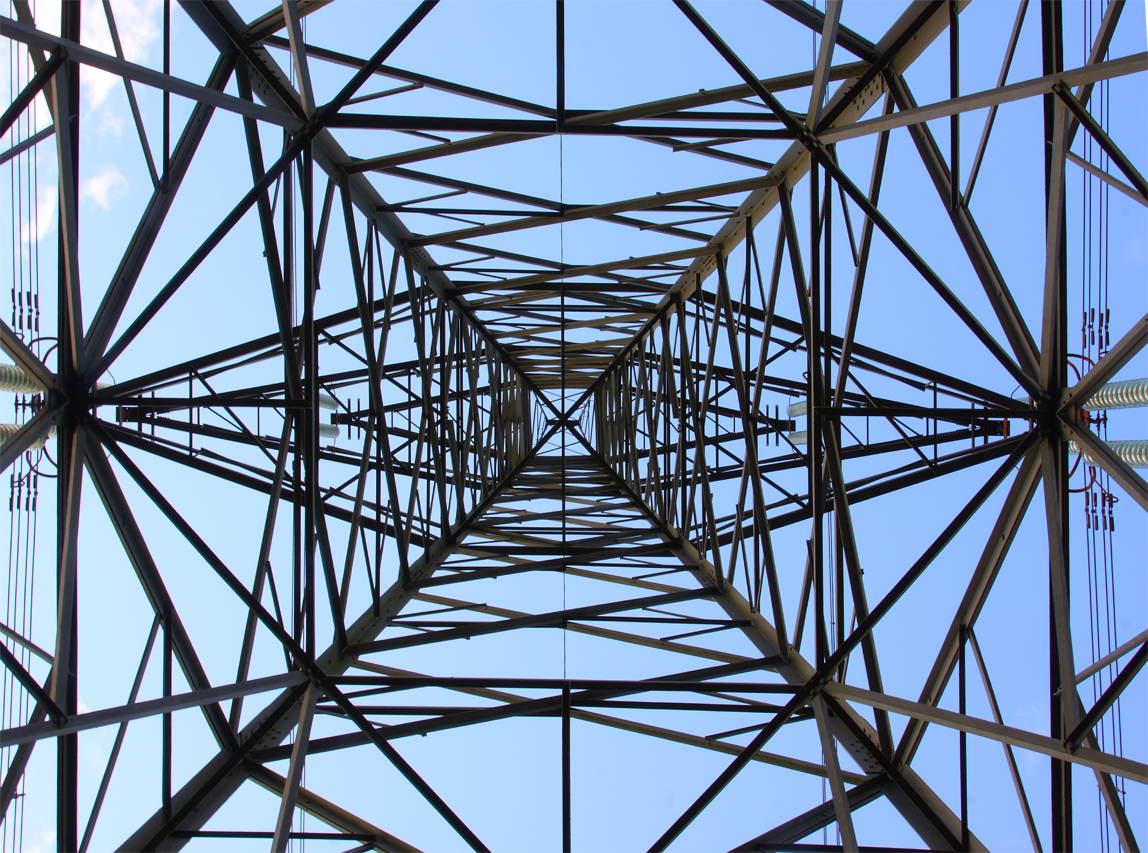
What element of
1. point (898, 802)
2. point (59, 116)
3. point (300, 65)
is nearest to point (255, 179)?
point (300, 65)

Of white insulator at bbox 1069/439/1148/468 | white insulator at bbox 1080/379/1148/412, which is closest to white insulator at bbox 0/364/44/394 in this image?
white insulator at bbox 1069/439/1148/468

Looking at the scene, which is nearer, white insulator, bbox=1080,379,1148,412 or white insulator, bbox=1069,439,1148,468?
white insulator, bbox=1069,439,1148,468

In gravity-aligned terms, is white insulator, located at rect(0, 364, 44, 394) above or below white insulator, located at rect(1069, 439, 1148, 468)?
above

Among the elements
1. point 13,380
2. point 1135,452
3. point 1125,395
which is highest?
point 13,380

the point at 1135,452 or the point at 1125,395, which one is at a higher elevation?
the point at 1125,395

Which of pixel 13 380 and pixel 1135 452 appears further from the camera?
pixel 13 380

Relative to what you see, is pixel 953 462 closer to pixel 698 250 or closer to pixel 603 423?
pixel 698 250

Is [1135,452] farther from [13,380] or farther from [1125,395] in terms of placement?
[13,380]

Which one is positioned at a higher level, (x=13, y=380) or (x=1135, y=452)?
(x=13, y=380)

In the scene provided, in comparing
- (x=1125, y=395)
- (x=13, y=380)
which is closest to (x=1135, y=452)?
(x=1125, y=395)

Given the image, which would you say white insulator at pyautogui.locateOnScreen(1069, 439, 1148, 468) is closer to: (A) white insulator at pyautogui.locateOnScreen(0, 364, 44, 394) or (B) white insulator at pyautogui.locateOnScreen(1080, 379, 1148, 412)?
(B) white insulator at pyautogui.locateOnScreen(1080, 379, 1148, 412)
